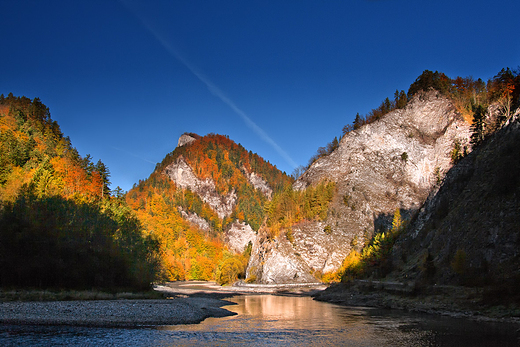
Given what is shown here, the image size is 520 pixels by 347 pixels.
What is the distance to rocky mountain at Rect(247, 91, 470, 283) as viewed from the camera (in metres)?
97.1

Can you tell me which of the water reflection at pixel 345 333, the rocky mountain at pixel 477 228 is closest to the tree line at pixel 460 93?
the rocky mountain at pixel 477 228

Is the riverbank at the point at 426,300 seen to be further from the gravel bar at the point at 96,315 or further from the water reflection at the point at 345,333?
the gravel bar at the point at 96,315

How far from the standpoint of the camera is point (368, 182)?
110 meters

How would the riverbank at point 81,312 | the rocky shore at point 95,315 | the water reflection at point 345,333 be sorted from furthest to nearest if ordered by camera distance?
the riverbank at point 81,312, the rocky shore at point 95,315, the water reflection at point 345,333

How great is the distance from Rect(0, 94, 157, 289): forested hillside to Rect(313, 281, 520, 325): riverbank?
118 ft

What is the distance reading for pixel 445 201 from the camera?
58750 millimetres

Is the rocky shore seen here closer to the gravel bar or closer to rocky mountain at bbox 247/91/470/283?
the gravel bar

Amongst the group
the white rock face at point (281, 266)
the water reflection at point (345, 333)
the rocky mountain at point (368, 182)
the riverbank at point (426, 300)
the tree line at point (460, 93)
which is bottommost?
the water reflection at point (345, 333)

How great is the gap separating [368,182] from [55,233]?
8960cm

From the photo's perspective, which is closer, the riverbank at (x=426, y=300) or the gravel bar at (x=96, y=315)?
the gravel bar at (x=96, y=315)

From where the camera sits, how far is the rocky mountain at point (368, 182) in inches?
3824

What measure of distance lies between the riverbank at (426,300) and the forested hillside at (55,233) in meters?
36.0

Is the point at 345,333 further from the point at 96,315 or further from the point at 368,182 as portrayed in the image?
the point at 368,182

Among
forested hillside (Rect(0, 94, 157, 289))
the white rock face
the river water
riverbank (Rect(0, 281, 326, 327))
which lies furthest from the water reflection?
the white rock face
